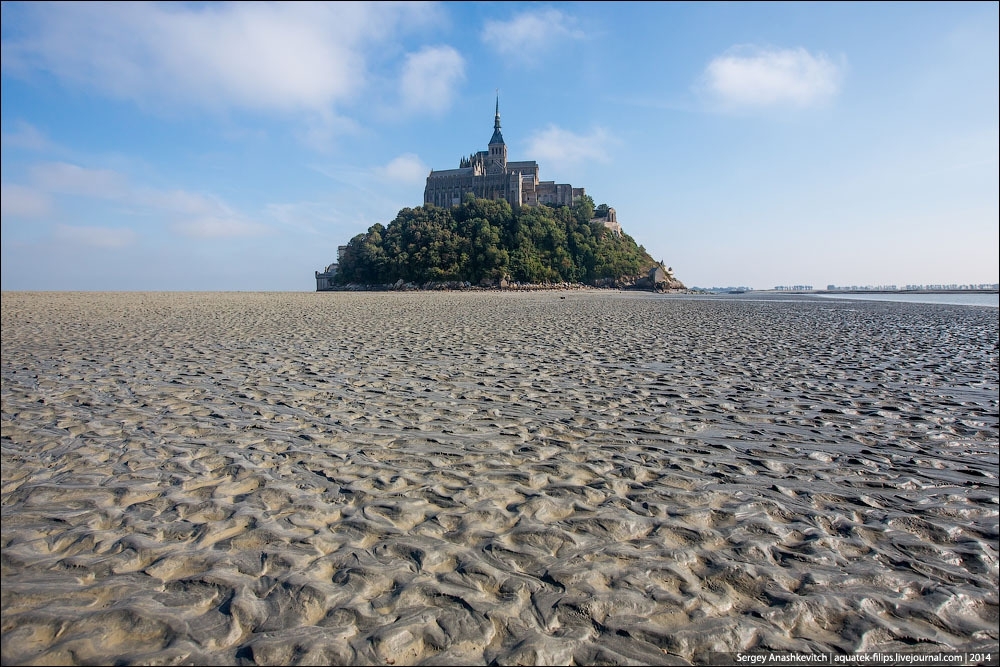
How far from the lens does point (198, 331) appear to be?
18266 millimetres

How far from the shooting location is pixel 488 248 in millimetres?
97188

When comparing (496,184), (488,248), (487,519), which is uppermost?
(496,184)

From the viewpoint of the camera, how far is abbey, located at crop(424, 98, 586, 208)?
124 metres

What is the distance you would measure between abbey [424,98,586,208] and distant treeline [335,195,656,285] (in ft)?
34.6

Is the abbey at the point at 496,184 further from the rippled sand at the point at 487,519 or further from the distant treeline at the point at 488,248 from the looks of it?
the rippled sand at the point at 487,519

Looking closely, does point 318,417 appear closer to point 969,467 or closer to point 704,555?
point 704,555

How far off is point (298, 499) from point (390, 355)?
28.7ft

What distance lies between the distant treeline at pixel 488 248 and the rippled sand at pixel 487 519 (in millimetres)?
87427

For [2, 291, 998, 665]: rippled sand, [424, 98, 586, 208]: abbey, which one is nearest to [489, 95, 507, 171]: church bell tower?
[424, 98, 586, 208]: abbey

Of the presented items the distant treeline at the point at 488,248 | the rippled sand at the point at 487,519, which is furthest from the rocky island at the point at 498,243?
the rippled sand at the point at 487,519

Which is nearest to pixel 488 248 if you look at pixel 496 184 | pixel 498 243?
pixel 498 243

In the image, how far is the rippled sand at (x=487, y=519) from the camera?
10.1 feet

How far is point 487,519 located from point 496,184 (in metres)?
126

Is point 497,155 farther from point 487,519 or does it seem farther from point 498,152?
point 487,519
